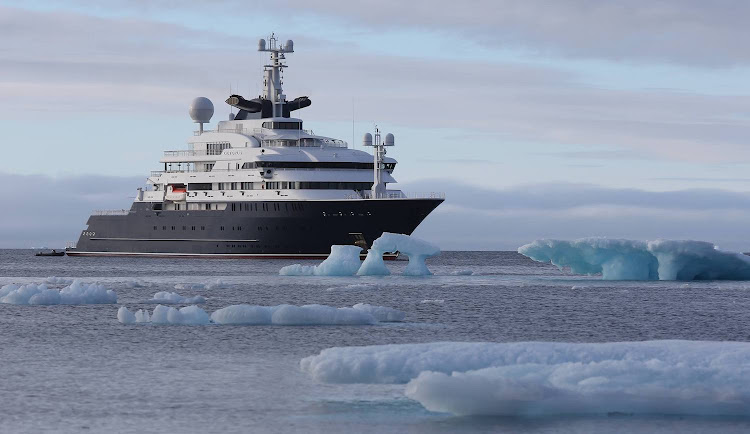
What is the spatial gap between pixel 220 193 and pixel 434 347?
193ft

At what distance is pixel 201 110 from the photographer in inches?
3194

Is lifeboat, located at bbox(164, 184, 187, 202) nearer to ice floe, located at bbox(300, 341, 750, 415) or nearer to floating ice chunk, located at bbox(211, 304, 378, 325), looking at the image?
floating ice chunk, located at bbox(211, 304, 378, 325)

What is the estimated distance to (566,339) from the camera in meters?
25.8

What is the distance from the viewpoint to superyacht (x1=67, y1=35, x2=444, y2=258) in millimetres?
70625

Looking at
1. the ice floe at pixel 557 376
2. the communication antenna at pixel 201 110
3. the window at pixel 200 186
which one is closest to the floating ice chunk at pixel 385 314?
the ice floe at pixel 557 376

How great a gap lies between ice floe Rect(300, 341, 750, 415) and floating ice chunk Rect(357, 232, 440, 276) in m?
29.9

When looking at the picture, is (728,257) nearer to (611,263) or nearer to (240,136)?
(611,263)

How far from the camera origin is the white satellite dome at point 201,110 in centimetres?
8100

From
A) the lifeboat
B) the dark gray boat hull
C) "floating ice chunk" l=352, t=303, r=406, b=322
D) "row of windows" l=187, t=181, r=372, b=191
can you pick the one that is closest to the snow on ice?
the dark gray boat hull

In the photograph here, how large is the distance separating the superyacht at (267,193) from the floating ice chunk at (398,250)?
15.9 meters

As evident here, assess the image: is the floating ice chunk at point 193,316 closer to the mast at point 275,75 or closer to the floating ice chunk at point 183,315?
the floating ice chunk at point 183,315

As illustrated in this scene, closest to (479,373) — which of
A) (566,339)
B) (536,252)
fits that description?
(566,339)

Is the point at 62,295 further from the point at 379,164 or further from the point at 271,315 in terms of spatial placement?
the point at 379,164

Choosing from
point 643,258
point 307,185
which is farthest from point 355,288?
point 307,185
